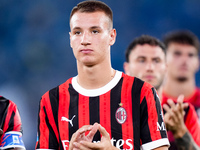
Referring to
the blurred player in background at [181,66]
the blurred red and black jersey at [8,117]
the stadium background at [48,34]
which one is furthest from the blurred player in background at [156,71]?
the stadium background at [48,34]

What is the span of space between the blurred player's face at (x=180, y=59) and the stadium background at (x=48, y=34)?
4.87 feet

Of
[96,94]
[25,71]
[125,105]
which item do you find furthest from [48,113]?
[25,71]

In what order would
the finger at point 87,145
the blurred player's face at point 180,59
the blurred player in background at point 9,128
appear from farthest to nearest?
the blurred player's face at point 180,59 < the blurred player in background at point 9,128 < the finger at point 87,145

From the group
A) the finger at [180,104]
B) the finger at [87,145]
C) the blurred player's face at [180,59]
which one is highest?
the blurred player's face at [180,59]

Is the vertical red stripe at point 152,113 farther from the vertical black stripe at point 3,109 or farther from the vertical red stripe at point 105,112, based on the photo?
the vertical black stripe at point 3,109

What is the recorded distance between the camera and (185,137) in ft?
13.3

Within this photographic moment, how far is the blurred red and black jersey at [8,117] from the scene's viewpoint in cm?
296

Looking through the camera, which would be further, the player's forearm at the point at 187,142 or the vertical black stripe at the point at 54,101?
the player's forearm at the point at 187,142

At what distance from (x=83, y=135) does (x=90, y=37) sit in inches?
26.1

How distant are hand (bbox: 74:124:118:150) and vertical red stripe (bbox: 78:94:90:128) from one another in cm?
27

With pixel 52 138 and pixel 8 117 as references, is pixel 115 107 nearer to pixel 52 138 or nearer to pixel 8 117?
pixel 52 138

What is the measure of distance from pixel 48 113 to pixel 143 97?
0.68m

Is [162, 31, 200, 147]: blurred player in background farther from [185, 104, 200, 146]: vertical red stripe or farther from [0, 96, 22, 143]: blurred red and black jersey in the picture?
[0, 96, 22, 143]: blurred red and black jersey

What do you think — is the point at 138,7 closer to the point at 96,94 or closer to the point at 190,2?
the point at 190,2
